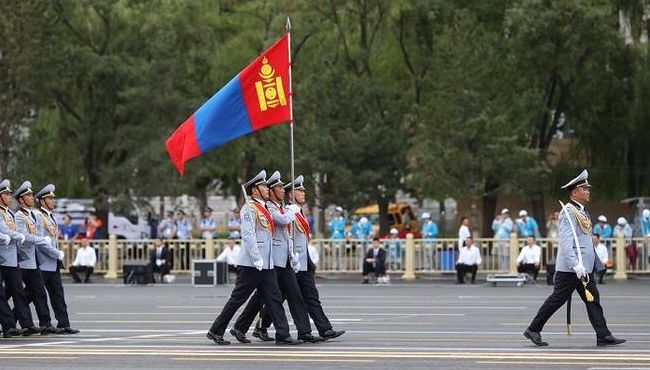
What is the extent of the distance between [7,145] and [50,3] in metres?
4.62

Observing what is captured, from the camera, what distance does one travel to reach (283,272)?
1684 cm

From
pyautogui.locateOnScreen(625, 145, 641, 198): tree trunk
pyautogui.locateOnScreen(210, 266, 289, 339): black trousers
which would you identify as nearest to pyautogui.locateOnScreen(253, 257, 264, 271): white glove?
pyautogui.locateOnScreen(210, 266, 289, 339): black trousers

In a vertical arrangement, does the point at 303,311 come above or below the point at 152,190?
below

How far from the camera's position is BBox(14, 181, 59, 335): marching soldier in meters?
18.1

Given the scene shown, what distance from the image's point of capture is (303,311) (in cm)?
1661

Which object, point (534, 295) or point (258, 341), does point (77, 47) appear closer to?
point (534, 295)

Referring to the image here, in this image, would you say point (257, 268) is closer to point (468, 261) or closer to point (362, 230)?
point (468, 261)

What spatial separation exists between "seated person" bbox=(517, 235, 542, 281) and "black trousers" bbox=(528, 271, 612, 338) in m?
17.8

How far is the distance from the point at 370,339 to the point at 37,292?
14.2ft

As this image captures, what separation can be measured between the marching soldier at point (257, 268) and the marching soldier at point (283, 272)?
11 centimetres

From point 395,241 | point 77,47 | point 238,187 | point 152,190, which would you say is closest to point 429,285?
point 395,241

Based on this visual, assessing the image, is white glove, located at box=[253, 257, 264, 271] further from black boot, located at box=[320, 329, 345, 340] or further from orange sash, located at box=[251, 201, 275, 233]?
black boot, located at box=[320, 329, 345, 340]

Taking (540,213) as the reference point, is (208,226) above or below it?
below

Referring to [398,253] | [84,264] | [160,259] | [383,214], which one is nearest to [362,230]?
[398,253]
